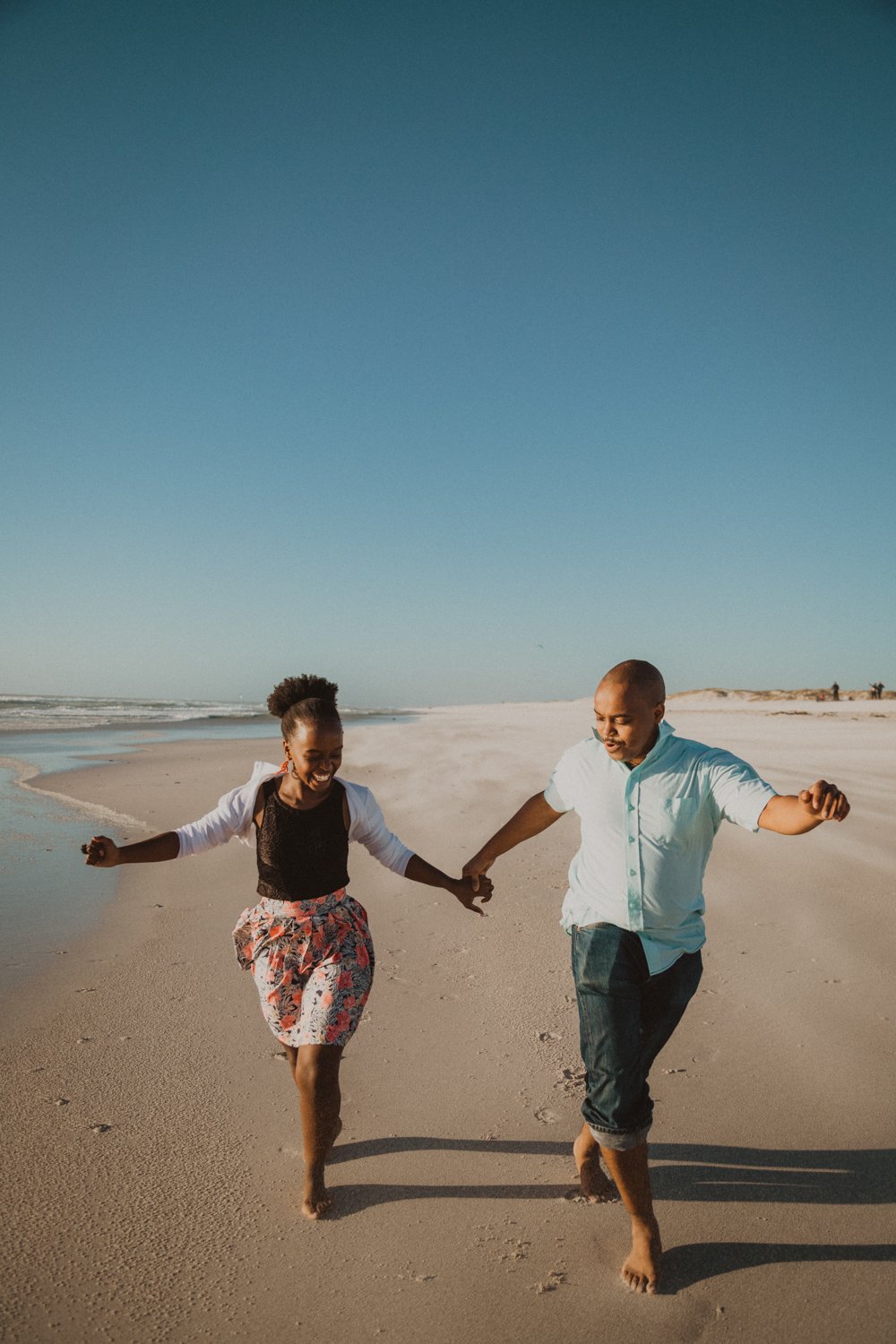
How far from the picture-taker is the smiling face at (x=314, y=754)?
3.33 m

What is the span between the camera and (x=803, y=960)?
17.6ft

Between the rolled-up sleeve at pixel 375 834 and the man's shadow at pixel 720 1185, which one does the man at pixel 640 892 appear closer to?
the man's shadow at pixel 720 1185

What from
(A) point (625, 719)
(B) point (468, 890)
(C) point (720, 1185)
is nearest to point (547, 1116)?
(C) point (720, 1185)

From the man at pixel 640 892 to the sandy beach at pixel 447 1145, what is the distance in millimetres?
466

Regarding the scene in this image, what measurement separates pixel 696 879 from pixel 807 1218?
135cm

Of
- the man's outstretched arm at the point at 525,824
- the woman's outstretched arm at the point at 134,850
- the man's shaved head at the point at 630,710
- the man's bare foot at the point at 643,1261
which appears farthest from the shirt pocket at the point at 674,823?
the woman's outstretched arm at the point at 134,850

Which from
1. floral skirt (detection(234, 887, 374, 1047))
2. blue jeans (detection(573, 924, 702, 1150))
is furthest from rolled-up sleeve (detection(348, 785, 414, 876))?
blue jeans (detection(573, 924, 702, 1150))

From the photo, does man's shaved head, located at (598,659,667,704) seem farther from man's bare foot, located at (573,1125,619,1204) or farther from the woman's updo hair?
man's bare foot, located at (573,1125,619,1204)

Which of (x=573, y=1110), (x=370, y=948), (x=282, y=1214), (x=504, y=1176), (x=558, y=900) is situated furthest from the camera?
(x=558, y=900)

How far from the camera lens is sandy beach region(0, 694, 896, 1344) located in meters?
2.55

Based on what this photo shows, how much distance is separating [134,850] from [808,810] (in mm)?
2641

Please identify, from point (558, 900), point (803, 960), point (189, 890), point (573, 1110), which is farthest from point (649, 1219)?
point (189, 890)

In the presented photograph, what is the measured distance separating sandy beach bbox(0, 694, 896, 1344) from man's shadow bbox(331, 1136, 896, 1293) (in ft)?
0.04

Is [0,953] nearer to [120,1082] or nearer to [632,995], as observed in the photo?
[120,1082]
